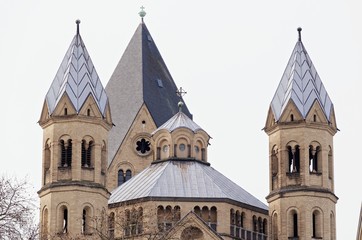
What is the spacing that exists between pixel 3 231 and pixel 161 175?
28845 millimetres

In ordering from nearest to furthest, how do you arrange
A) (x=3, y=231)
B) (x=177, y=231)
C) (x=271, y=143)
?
(x=3, y=231), (x=177, y=231), (x=271, y=143)

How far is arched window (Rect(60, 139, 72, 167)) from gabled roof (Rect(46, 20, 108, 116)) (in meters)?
1.46

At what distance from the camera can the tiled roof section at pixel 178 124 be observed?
80688mm

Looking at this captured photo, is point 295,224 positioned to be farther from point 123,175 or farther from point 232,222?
point 123,175

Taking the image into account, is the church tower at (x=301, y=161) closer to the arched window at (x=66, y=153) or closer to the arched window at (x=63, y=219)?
the arched window at (x=66, y=153)

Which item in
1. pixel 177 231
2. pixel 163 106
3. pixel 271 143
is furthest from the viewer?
pixel 163 106

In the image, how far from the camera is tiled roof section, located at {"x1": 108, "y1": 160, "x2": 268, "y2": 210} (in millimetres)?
76750

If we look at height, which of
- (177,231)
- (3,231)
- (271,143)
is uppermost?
(271,143)

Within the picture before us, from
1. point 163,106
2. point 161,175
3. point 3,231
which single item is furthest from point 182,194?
point 3,231

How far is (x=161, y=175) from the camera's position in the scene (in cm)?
7838

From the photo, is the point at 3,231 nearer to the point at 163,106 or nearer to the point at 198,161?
the point at 198,161

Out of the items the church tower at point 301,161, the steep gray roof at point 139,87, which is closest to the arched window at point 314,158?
the church tower at point 301,161

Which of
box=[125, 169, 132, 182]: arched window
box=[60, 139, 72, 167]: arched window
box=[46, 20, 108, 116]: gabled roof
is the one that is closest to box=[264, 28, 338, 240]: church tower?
box=[46, 20, 108, 116]: gabled roof

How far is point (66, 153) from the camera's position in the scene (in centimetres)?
7469
